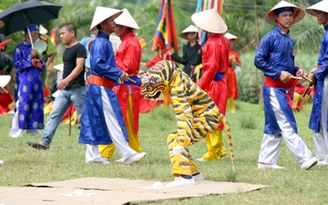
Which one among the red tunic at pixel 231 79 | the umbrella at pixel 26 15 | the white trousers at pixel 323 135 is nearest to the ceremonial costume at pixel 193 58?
the red tunic at pixel 231 79

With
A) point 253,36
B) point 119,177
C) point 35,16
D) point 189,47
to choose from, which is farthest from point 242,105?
point 119,177

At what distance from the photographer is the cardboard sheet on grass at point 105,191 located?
6.36 meters

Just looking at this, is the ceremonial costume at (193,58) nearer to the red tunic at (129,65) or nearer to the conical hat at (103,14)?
the red tunic at (129,65)

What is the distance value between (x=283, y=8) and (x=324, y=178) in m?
2.11

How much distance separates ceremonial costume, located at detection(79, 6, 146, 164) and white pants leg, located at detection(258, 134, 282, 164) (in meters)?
1.45

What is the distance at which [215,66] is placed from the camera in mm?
9414

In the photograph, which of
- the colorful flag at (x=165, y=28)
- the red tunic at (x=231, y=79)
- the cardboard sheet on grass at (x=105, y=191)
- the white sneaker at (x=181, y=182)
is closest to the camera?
the cardboard sheet on grass at (x=105, y=191)

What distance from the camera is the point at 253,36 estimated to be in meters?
24.0

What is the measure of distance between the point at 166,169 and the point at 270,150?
1178 mm

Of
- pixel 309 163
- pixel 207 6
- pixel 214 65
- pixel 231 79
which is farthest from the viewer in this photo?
pixel 231 79

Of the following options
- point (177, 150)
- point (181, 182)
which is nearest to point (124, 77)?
point (177, 150)

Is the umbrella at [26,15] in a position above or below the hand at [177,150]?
above

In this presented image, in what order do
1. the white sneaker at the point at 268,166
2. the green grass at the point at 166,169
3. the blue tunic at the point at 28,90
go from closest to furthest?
the green grass at the point at 166,169
the white sneaker at the point at 268,166
the blue tunic at the point at 28,90

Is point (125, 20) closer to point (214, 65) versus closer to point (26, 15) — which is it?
point (214, 65)
